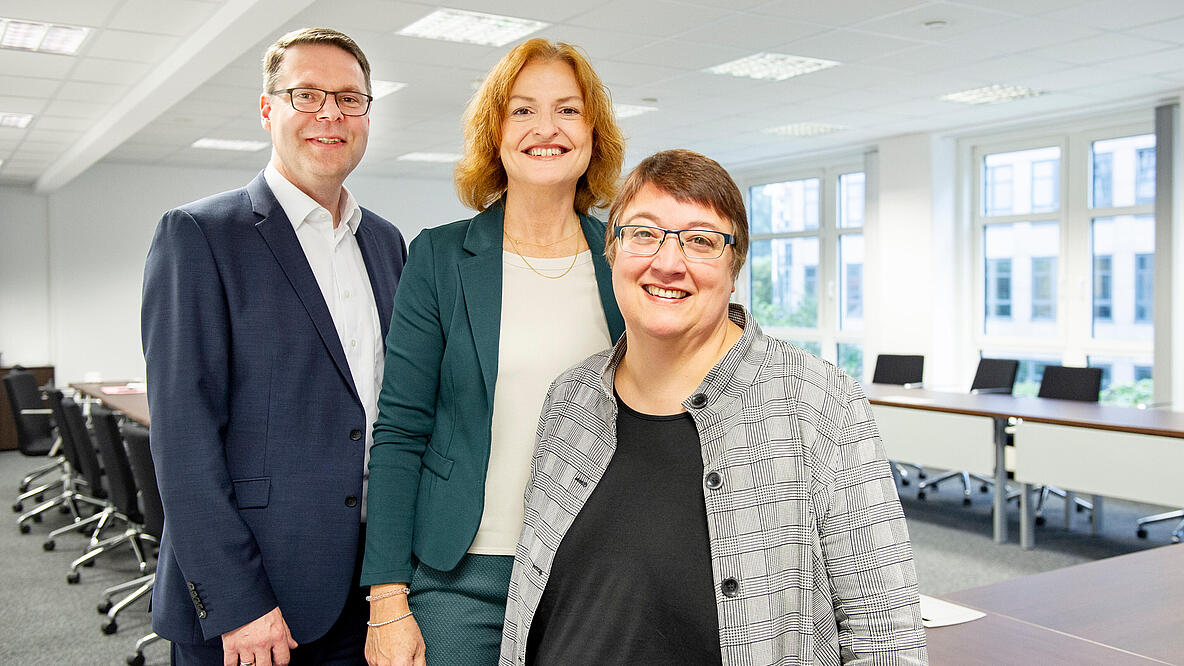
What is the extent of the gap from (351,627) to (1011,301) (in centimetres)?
898

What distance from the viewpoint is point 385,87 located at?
282 inches

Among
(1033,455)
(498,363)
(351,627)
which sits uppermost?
(498,363)

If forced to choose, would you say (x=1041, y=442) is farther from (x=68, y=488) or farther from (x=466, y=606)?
(x=68, y=488)

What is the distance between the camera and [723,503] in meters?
1.26

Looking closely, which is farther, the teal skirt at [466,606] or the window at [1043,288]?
the window at [1043,288]

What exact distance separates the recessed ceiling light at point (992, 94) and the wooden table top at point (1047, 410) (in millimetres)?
2616

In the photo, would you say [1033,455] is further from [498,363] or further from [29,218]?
[29,218]

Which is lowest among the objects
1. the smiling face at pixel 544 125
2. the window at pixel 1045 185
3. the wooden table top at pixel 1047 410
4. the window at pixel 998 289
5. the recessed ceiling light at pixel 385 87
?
the wooden table top at pixel 1047 410

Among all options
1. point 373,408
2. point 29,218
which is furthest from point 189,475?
point 29,218

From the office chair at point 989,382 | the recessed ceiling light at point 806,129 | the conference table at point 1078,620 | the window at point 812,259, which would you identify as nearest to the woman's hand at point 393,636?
the conference table at point 1078,620

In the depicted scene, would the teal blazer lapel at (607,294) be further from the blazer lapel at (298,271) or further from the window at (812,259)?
the window at (812,259)

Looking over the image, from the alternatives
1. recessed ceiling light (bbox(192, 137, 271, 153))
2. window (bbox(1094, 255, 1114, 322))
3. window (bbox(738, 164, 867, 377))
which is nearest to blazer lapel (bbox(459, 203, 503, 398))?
window (bbox(1094, 255, 1114, 322))

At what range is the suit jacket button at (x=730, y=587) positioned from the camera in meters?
1.24

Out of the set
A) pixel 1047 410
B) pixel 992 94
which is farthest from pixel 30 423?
pixel 992 94
